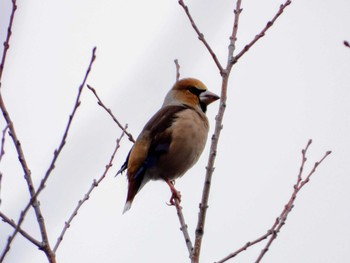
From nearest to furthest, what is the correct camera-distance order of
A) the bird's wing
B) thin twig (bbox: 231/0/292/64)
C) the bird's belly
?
thin twig (bbox: 231/0/292/64)
the bird's wing
the bird's belly

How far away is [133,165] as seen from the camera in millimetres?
5547

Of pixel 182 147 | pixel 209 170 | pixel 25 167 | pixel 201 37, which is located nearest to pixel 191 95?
pixel 182 147

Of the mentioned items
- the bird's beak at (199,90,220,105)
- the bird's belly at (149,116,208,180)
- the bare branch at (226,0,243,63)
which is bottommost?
the bare branch at (226,0,243,63)

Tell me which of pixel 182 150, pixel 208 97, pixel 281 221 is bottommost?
pixel 281 221

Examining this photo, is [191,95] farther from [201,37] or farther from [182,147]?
[201,37]

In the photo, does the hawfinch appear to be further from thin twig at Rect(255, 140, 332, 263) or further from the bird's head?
thin twig at Rect(255, 140, 332, 263)

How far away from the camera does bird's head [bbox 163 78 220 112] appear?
6398mm

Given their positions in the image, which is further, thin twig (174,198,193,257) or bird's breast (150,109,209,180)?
bird's breast (150,109,209,180)

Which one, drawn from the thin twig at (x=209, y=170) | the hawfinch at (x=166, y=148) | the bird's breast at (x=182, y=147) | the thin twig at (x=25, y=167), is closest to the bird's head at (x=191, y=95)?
the hawfinch at (x=166, y=148)

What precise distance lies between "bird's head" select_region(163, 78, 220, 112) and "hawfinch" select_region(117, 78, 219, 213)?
45cm

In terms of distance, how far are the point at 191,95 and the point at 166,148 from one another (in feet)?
3.39

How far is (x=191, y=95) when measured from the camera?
6488 millimetres

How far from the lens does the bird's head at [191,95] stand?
252 inches

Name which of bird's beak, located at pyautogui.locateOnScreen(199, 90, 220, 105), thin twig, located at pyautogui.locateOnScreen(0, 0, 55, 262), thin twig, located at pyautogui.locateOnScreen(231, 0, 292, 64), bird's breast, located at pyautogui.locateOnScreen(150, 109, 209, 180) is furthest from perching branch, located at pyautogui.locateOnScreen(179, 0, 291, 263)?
bird's beak, located at pyautogui.locateOnScreen(199, 90, 220, 105)
